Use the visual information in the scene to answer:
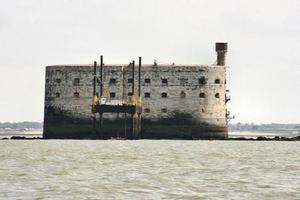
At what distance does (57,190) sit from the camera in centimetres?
2372

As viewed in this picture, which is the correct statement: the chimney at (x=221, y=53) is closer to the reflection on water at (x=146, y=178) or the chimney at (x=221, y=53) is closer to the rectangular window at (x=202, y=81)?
the rectangular window at (x=202, y=81)

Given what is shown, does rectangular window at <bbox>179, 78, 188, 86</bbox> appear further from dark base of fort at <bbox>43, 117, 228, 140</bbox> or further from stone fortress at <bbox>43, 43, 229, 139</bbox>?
dark base of fort at <bbox>43, 117, 228, 140</bbox>

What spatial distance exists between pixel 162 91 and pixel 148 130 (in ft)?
12.0

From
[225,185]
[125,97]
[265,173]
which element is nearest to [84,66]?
[125,97]

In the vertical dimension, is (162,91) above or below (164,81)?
below

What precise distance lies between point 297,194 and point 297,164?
44.3 ft

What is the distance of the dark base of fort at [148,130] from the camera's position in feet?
229

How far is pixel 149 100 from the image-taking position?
70.4 metres

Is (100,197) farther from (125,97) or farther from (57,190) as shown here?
(125,97)

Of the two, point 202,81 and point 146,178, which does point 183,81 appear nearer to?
point 202,81

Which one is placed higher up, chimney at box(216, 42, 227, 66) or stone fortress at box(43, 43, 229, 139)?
chimney at box(216, 42, 227, 66)

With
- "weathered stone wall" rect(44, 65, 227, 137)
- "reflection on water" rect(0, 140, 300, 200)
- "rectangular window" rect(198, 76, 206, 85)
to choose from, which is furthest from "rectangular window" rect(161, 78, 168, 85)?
"reflection on water" rect(0, 140, 300, 200)

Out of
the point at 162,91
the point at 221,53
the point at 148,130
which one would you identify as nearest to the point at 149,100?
the point at 162,91

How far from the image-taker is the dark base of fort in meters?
69.7
